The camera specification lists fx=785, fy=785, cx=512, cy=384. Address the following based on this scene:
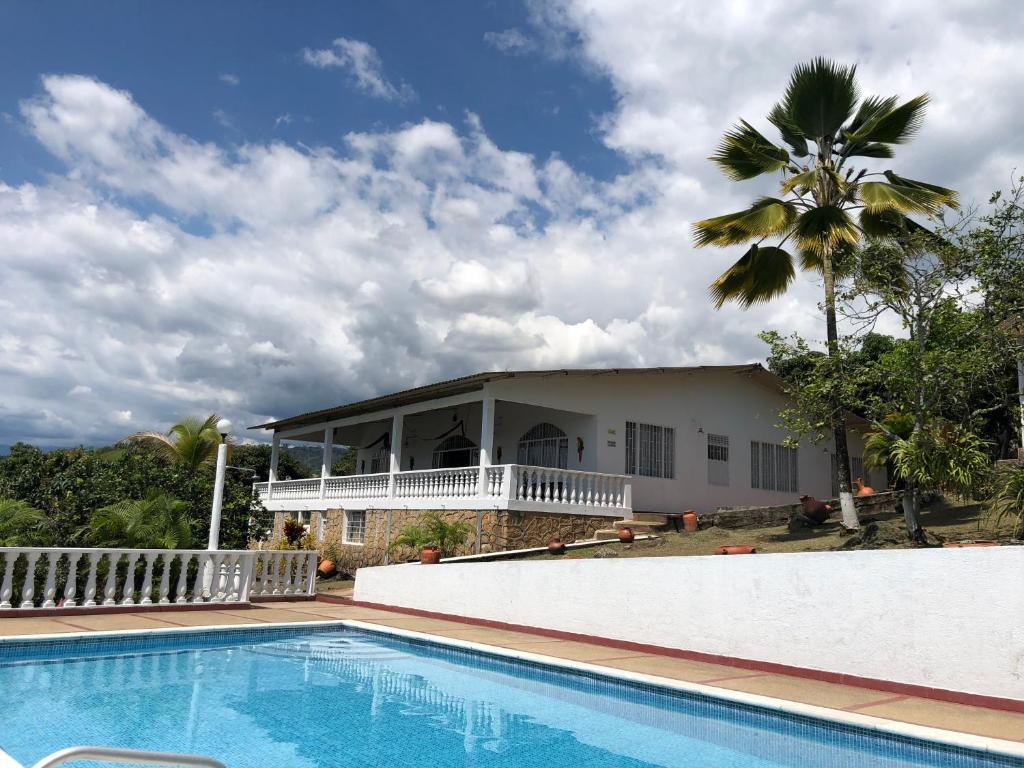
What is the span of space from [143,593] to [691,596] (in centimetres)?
829

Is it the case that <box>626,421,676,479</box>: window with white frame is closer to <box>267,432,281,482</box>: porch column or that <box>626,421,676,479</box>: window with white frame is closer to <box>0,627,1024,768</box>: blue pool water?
<box>0,627,1024,768</box>: blue pool water

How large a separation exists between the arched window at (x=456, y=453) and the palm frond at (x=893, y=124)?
13502 millimetres

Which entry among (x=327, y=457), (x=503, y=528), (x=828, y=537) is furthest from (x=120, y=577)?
(x=327, y=457)

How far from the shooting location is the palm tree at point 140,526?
41.5 ft

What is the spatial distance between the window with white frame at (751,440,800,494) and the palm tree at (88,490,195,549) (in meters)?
16.3

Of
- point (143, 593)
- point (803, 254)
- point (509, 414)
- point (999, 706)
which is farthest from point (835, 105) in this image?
point (143, 593)

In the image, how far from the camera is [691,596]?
934 centimetres

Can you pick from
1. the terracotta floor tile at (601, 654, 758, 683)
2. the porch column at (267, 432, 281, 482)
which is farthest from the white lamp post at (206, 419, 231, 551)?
the porch column at (267, 432, 281, 482)

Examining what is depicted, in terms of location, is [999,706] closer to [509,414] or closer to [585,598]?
[585,598]

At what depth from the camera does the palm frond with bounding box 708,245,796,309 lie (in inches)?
683

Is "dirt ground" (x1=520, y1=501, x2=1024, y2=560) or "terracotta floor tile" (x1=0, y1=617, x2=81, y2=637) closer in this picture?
"terracotta floor tile" (x1=0, y1=617, x2=81, y2=637)

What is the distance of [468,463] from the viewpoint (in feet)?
80.3

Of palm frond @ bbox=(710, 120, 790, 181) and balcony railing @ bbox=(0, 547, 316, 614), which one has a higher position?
palm frond @ bbox=(710, 120, 790, 181)

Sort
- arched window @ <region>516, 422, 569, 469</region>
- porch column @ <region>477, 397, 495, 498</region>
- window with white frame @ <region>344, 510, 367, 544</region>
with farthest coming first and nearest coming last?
1. window with white frame @ <region>344, 510, 367, 544</region>
2. arched window @ <region>516, 422, 569, 469</region>
3. porch column @ <region>477, 397, 495, 498</region>
